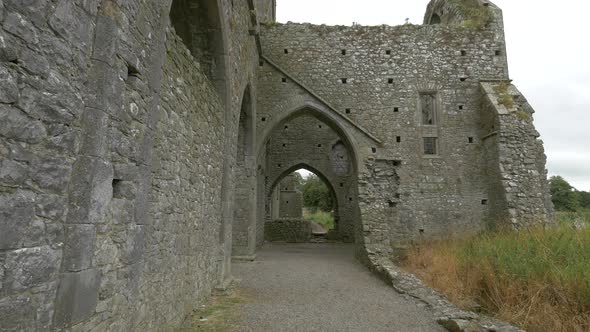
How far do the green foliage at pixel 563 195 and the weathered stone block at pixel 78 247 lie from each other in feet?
113

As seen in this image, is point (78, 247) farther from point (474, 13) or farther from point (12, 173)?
point (474, 13)

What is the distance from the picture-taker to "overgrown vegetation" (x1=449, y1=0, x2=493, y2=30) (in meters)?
12.2

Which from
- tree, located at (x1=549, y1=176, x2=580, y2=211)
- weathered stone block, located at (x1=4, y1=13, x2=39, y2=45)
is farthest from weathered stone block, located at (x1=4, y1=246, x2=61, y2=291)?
tree, located at (x1=549, y1=176, x2=580, y2=211)

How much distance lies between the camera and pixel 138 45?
2.69 metres

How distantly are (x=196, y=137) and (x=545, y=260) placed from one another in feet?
16.7

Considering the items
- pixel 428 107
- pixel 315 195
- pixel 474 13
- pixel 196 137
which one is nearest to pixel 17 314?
pixel 196 137

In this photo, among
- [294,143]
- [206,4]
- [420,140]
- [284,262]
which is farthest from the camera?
[294,143]

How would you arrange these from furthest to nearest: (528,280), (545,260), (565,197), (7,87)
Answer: (565,197) < (545,260) < (528,280) < (7,87)

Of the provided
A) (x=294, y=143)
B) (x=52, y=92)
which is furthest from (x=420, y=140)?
(x=52, y=92)

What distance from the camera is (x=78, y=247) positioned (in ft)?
6.69

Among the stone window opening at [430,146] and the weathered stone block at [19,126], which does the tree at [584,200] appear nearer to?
the stone window opening at [430,146]

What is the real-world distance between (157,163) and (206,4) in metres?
3.44

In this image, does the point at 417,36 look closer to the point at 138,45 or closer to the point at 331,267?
the point at 331,267

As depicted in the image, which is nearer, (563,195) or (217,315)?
(217,315)
